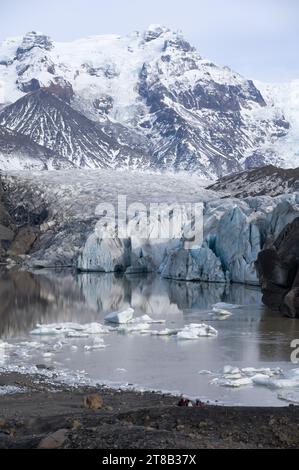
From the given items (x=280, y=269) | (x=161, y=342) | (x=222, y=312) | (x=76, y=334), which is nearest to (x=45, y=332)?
(x=76, y=334)

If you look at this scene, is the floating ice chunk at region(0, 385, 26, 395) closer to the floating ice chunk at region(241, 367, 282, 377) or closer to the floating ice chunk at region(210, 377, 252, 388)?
the floating ice chunk at region(210, 377, 252, 388)

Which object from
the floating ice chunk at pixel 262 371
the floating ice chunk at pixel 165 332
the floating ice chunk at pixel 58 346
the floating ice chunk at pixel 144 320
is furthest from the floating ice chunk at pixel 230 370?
the floating ice chunk at pixel 144 320

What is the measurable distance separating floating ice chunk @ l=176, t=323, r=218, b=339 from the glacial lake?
0.26m

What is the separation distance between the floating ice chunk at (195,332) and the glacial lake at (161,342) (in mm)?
258

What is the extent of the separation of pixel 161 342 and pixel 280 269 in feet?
27.5

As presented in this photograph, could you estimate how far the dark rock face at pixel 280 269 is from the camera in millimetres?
27219

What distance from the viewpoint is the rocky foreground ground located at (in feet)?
25.7

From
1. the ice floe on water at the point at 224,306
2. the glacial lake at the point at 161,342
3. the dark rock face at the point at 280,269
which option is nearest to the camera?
the glacial lake at the point at 161,342

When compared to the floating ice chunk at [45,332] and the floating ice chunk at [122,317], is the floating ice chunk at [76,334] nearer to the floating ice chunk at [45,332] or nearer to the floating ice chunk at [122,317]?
the floating ice chunk at [45,332]

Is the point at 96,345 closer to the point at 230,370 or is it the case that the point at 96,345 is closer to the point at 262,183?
the point at 230,370

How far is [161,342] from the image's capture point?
67.9 feet
